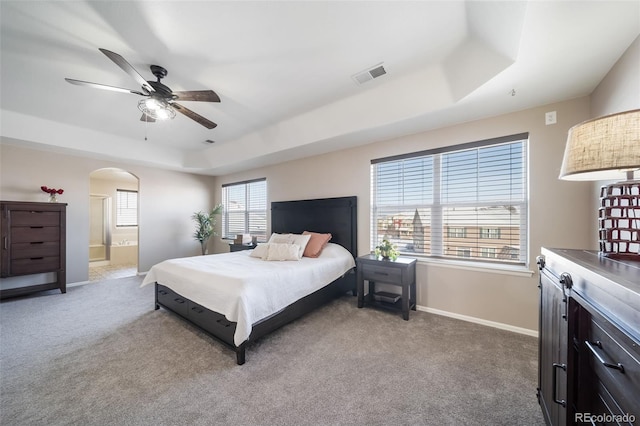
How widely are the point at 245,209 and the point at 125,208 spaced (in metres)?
4.84

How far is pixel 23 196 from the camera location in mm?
3930

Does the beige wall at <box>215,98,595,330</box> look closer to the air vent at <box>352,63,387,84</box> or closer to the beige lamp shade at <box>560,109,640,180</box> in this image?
the air vent at <box>352,63,387,84</box>

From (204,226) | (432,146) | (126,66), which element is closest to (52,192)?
(204,226)

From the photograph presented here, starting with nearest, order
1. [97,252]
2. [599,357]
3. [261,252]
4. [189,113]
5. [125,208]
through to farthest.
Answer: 1. [599,357]
2. [189,113]
3. [261,252]
4. [97,252]
5. [125,208]

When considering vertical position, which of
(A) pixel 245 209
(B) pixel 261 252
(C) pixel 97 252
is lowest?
(C) pixel 97 252

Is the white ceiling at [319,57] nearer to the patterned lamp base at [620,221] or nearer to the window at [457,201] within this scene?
the window at [457,201]

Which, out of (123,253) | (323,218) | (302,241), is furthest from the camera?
(123,253)

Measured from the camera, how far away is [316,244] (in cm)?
371

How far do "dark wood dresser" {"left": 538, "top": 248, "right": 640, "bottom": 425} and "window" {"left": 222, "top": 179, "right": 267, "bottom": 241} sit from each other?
4755 mm

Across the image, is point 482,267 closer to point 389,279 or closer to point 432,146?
point 389,279

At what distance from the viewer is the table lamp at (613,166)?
3.05ft

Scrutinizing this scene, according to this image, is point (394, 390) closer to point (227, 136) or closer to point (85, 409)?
point (85, 409)

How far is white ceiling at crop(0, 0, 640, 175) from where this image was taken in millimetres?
1699

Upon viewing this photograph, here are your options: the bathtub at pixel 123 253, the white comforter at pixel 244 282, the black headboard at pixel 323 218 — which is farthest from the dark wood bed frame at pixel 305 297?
the bathtub at pixel 123 253
